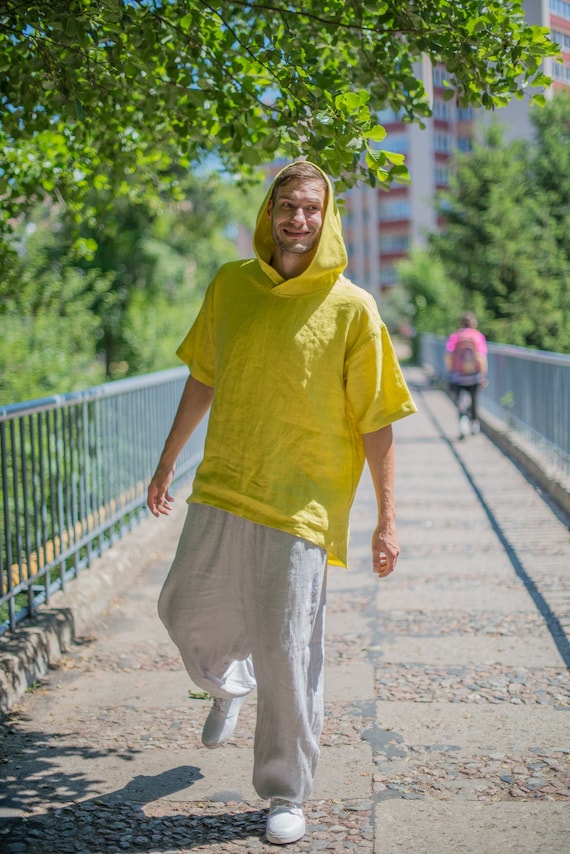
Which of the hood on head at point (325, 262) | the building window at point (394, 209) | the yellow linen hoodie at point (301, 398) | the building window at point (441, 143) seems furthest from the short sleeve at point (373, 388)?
the building window at point (394, 209)

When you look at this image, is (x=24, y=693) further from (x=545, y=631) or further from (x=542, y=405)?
(x=542, y=405)

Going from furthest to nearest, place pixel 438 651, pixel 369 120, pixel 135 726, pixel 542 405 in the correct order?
pixel 542 405, pixel 438 651, pixel 135 726, pixel 369 120

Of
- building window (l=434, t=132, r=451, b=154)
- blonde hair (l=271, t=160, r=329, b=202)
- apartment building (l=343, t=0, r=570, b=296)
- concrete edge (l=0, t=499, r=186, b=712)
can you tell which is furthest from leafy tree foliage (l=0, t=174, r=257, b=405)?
building window (l=434, t=132, r=451, b=154)

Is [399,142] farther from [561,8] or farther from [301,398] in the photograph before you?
[301,398]

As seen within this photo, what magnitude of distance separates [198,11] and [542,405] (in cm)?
733

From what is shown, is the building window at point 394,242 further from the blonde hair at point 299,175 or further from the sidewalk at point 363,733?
the blonde hair at point 299,175

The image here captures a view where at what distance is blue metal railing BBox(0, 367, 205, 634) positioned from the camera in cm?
557

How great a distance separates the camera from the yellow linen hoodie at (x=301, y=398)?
11.4 ft

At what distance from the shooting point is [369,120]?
4.26 metres

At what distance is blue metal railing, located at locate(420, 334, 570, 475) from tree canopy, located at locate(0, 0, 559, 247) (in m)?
4.80

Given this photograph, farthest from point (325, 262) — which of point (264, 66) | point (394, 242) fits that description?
point (394, 242)

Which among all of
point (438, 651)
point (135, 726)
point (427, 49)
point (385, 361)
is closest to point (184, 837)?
point (135, 726)

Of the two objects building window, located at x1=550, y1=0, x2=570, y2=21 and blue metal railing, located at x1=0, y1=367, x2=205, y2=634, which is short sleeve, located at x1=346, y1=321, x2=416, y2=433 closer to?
blue metal railing, located at x1=0, y1=367, x2=205, y2=634

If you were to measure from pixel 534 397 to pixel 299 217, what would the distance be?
9.15m
